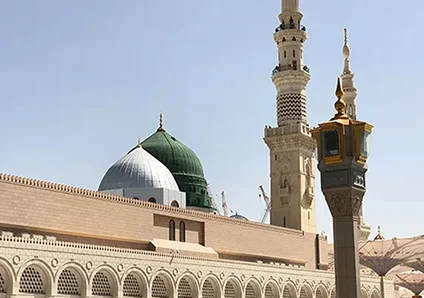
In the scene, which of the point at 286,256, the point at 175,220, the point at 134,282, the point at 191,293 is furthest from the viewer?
the point at 286,256

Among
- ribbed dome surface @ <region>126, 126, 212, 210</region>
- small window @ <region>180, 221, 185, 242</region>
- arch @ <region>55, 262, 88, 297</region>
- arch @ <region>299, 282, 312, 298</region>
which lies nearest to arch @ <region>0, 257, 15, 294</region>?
arch @ <region>55, 262, 88, 297</region>

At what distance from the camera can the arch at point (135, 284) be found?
27.7m

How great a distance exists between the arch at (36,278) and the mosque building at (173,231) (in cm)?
3

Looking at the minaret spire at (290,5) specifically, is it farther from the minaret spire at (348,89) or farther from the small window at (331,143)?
the small window at (331,143)

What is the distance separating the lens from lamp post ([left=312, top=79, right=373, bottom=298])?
38.5 feet

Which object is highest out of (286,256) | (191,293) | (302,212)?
(302,212)

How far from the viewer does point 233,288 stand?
1332 inches

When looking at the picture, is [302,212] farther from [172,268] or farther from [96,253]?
[96,253]

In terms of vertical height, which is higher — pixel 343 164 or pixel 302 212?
pixel 302 212

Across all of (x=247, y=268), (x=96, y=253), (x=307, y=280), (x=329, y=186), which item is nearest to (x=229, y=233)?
(x=247, y=268)

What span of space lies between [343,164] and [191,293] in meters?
20.2

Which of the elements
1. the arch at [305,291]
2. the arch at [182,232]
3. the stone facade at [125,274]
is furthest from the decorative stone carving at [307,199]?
the arch at [182,232]

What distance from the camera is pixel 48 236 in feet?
86.8

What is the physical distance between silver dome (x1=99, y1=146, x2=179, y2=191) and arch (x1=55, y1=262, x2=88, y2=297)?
12480mm
